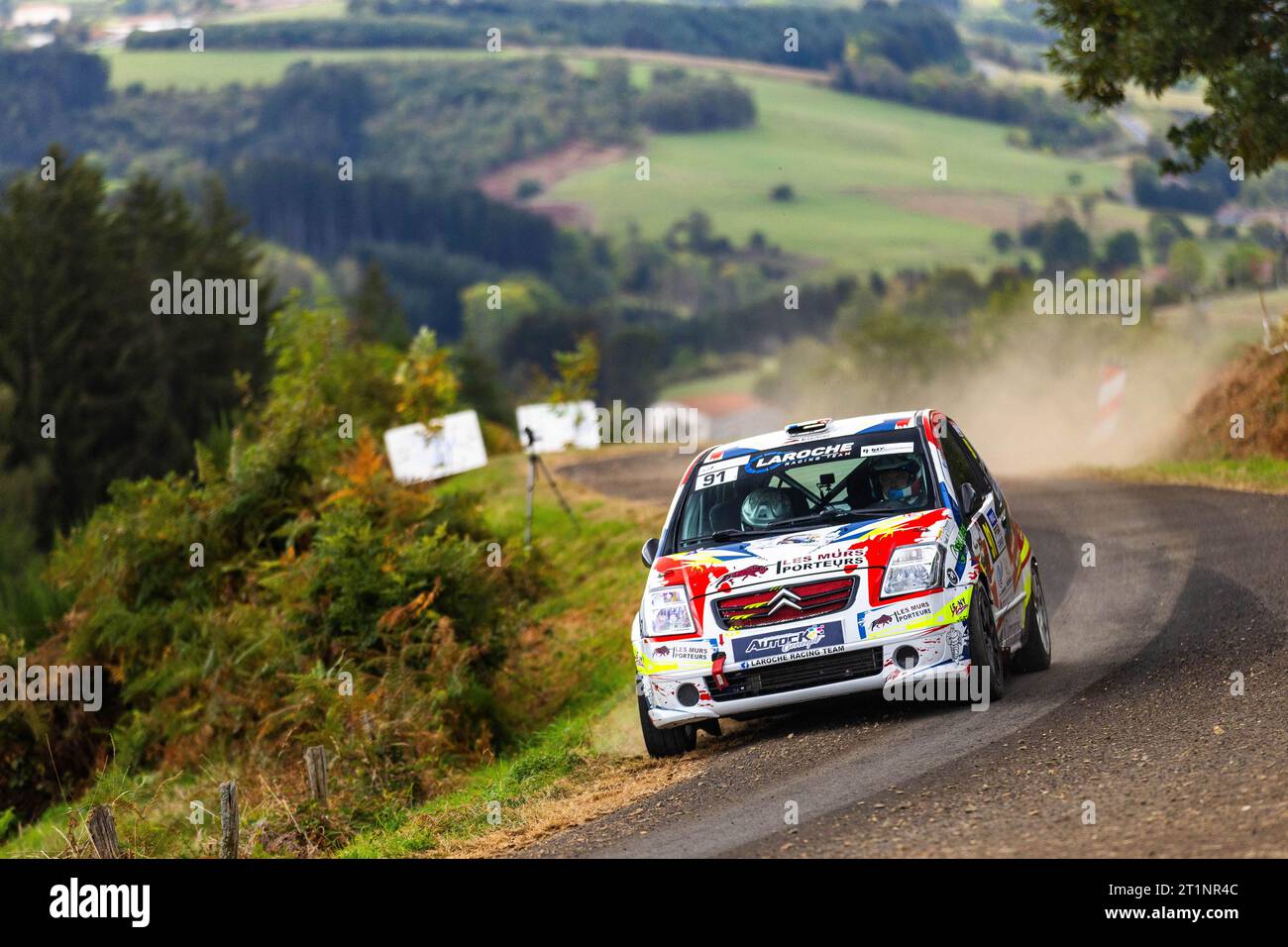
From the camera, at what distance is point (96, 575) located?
807 inches

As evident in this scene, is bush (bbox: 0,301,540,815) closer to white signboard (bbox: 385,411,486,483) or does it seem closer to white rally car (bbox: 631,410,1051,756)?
white rally car (bbox: 631,410,1051,756)

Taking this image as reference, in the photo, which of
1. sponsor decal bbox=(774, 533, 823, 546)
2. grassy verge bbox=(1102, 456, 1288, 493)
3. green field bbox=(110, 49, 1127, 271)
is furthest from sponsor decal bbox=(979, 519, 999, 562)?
green field bbox=(110, 49, 1127, 271)

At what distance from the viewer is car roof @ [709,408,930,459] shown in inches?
456

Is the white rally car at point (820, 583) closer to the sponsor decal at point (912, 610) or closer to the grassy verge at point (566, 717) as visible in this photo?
the sponsor decal at point (912, 610)

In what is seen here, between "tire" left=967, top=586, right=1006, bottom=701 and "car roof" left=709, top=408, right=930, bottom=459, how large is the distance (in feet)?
5.21

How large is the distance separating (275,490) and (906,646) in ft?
39.0

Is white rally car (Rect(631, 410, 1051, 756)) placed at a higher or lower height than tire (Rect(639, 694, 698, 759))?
higher

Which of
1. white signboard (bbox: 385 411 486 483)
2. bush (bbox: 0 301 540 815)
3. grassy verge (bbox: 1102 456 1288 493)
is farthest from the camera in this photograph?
white signboard (bbox: 385 411 486 483)

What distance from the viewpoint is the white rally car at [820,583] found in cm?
1008

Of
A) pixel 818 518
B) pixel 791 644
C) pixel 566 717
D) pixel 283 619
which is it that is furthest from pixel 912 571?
pixel 283 619

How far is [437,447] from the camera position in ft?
91.4

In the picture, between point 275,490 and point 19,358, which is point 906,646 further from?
point 19,358

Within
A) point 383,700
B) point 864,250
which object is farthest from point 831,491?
point 864,250

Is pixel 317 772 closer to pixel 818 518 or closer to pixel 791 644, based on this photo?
pixel 791 644
